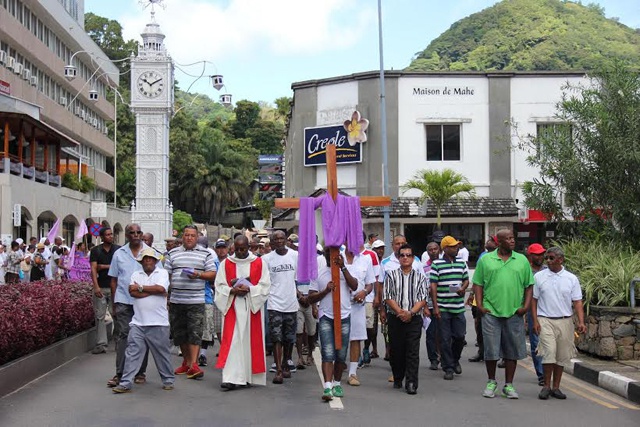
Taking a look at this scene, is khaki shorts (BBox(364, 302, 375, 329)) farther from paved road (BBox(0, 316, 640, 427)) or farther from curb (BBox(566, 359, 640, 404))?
curb (BBox(566, 359, 640, 404))

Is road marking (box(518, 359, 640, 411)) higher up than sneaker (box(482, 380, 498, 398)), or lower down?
lower down

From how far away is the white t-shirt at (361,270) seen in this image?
9.99 meters

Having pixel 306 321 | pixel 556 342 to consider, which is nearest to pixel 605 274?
pixel 556 342

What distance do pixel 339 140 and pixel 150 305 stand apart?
81.4 ft

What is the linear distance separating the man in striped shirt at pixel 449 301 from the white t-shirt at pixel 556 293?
180cm

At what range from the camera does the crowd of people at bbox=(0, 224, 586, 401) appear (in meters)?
9.33

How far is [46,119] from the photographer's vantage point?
44.3m

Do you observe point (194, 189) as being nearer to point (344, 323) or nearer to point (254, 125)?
point (254, 125)

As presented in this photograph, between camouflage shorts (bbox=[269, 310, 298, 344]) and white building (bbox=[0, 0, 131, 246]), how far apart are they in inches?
751

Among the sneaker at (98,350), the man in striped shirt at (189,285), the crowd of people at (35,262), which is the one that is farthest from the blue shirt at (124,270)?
the crowd of people at (35,262)

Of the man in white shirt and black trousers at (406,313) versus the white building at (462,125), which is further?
the white building at (462,125)

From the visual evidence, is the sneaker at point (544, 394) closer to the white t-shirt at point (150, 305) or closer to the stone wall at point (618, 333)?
the stone wall at point (618, 333)

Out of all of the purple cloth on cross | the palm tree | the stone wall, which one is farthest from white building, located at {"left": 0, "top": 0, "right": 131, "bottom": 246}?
the stone wall

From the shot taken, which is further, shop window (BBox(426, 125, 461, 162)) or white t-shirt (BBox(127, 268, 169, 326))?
shop window (BBox(426, 125, 461, 162))
